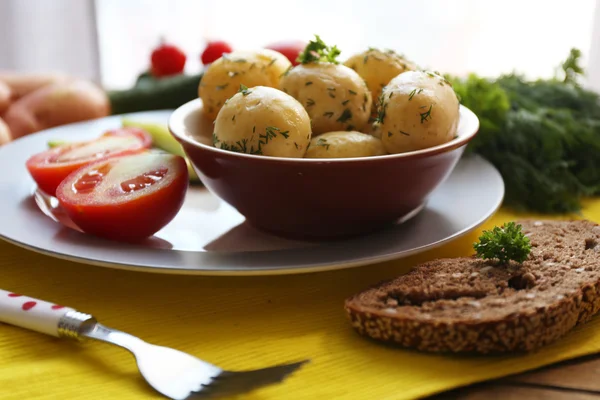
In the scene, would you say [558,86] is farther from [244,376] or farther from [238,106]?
[244,376]

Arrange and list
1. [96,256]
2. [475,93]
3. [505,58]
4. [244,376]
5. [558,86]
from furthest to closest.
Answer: [505,58] < [558,86] < [475,93] < [96,256] < [244,376]

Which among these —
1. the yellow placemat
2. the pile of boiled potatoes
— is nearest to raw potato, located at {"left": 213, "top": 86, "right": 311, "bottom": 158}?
the pile of boiled potatoes

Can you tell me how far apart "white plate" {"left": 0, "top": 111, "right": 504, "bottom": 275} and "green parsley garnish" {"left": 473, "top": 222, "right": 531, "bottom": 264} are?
98mm

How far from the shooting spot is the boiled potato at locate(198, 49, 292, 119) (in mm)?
1632

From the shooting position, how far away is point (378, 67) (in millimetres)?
1626

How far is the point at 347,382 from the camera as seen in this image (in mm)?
1060

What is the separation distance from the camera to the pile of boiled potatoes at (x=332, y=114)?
1366 mm

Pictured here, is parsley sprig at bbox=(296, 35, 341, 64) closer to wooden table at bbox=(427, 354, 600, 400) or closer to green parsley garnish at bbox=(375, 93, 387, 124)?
green parsley garnish at bbox=(375, 93, 387, 124)

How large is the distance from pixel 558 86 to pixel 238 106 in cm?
134

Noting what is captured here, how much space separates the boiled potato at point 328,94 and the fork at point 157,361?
607 millimetres

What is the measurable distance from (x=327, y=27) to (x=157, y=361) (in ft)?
13.1

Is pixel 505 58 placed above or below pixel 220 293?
below

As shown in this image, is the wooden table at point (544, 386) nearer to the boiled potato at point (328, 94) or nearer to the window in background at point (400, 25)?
the boiled potato at point (328, 94)

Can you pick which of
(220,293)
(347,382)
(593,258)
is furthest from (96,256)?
(593,258)
